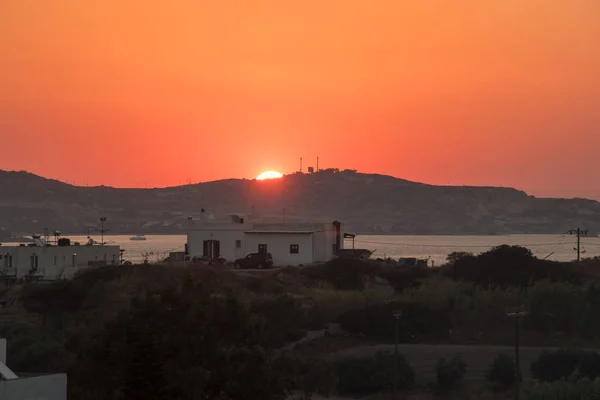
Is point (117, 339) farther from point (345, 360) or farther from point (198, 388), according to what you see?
point (345, 360)

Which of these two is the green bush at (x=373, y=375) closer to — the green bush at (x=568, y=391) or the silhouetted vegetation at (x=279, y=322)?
the silhouetted vegetation at (x=279, y=322)

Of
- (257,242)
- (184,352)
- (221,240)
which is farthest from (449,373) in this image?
(221,240)

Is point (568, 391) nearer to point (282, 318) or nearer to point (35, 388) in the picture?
point (35, 388)

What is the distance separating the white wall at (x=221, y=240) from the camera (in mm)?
54375

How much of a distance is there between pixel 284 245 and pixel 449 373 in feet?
80.3

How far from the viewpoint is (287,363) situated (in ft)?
64.3

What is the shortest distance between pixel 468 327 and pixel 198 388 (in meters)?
23.4

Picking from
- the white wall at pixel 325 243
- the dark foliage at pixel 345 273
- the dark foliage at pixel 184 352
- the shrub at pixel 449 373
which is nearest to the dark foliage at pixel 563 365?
the shrub at pixel 449 373

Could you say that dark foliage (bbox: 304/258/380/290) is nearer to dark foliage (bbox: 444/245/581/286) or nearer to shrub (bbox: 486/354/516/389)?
dark foliage (bbox: 444/245/581/286)

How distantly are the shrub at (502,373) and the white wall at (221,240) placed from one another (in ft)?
81.0

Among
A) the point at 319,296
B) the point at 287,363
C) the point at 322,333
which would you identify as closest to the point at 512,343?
the point at 322,333

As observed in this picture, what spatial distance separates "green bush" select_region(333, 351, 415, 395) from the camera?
30.3 metres

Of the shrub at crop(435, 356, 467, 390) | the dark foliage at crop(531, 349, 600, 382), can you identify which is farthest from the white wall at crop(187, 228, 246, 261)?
the dark foliage at crop(531, 349, 600, 382)

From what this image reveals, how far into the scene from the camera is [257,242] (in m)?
54.2
